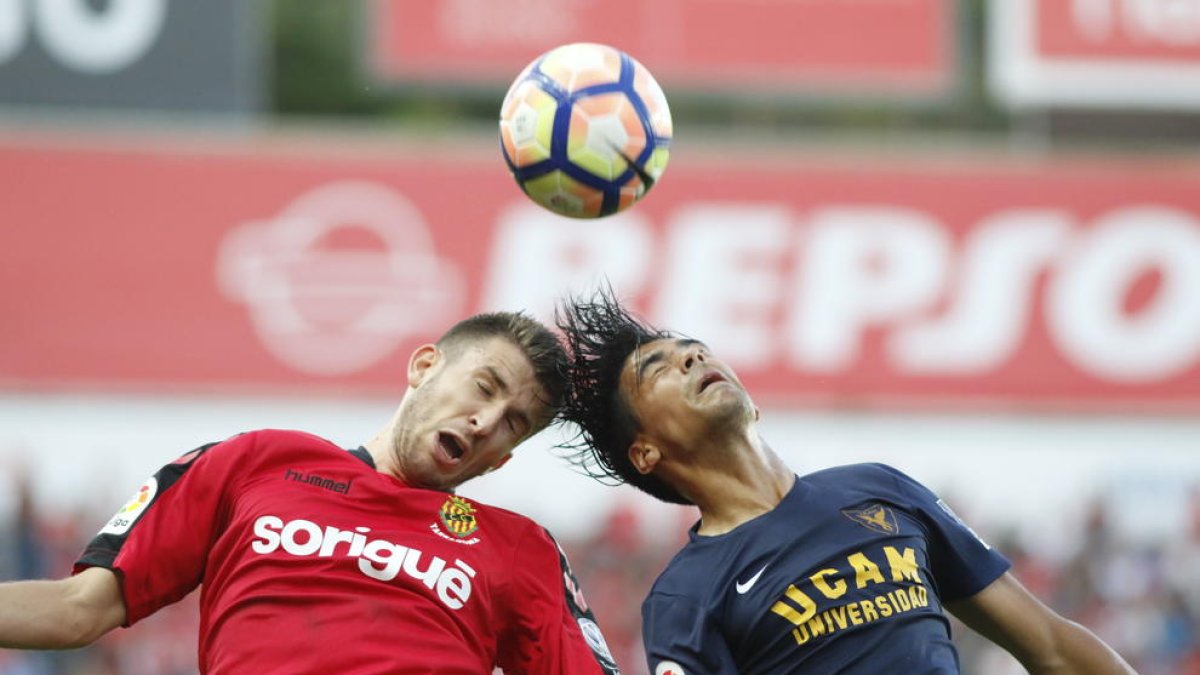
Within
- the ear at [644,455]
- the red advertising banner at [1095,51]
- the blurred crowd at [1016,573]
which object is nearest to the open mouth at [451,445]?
the ear at [644,455]

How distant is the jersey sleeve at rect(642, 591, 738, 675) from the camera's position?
4664 millimetres

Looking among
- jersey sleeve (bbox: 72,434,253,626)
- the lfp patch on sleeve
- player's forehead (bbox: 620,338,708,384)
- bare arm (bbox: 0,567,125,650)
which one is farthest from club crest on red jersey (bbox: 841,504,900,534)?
bare arm (bbox: 0,567,125,650)

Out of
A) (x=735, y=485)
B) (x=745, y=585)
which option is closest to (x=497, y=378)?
(x=735, y=485)

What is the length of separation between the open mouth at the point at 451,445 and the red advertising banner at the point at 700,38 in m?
12.0

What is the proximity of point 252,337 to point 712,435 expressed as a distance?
11.5m

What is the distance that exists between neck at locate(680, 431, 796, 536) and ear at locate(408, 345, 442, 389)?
83cm

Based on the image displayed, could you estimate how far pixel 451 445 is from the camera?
4930 mm

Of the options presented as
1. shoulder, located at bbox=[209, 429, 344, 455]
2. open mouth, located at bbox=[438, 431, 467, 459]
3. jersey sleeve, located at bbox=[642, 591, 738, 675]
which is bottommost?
jersey sleeve, located at bbox=[642, 591, 738, 675]

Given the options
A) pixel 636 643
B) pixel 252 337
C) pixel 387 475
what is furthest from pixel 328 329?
pixel 387 475

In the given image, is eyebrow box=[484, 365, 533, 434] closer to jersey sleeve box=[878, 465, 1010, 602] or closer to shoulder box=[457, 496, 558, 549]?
shoulder box=[457, 496, 558, 549]

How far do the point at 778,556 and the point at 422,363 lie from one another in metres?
1.18

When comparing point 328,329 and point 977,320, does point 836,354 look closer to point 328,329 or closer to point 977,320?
point 977,320

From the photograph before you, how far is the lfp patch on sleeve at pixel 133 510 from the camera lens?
457 cm

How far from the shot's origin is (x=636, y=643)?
13.0 m
